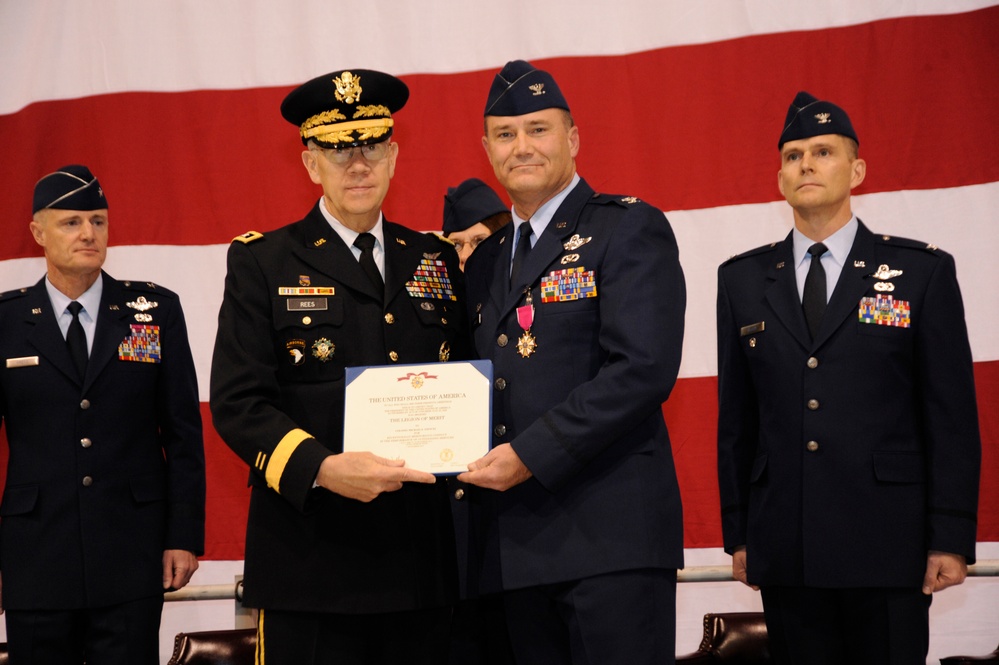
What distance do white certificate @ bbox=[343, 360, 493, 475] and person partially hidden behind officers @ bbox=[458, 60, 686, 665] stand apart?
7cm

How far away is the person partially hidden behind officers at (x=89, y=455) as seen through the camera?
2656 mm

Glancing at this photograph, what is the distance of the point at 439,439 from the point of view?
1977 mm

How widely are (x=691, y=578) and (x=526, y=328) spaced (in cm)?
156

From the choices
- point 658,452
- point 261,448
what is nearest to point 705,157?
point 658,452

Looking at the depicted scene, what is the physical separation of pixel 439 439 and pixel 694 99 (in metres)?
2.25

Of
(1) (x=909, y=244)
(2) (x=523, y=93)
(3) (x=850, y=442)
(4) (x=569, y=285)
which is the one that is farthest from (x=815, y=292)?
(2) (x=523, y=93)

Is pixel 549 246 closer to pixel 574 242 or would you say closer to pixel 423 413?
pixel 574 242

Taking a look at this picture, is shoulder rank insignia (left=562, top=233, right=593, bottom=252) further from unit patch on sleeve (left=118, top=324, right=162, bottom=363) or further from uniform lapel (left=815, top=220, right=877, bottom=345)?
unit patch on sleeve (left=118, top=324, right=162, bottom=363)

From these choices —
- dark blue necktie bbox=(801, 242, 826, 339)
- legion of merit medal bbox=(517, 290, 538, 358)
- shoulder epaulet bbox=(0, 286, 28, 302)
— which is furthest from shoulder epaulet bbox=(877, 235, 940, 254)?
shoulder epaulet bbox=(0, 286, 28, 302)

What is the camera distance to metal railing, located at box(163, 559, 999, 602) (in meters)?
3.18

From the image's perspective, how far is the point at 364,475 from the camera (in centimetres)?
191

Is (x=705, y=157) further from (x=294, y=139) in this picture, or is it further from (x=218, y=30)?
(x=218, y=30)

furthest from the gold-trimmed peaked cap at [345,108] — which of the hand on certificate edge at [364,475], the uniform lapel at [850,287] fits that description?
the uniform lapel at [850,287]

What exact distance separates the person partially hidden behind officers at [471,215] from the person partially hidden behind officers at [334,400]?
0.99 metres
